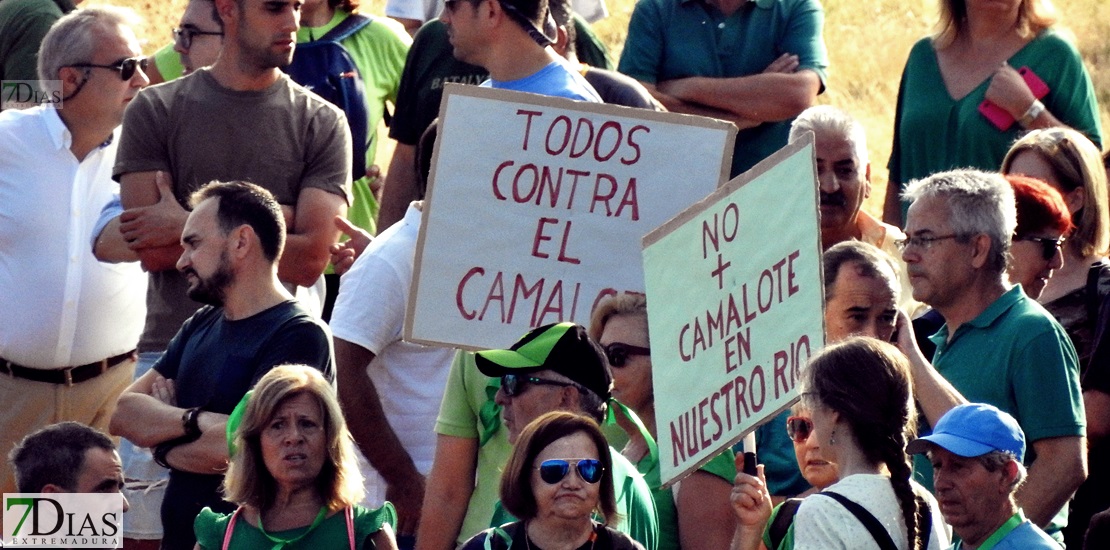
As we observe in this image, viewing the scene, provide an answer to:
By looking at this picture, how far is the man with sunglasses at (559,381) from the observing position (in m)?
4.84

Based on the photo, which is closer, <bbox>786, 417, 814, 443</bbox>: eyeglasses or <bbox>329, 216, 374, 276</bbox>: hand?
<bbox>786, 417, 814, 443</bbox>: eyeglasses

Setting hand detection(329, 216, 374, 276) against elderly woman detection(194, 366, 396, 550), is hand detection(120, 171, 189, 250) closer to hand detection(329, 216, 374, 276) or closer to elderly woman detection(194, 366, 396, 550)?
hand detection(329, 216, 374, 276)

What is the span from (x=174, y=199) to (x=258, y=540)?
1.75 meters

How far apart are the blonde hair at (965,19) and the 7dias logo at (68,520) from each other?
352cm

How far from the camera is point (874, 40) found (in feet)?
53.4

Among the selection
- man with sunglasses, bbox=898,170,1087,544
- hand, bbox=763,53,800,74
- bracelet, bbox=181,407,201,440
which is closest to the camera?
man with sunglasses, bbox=898,170,1087,544

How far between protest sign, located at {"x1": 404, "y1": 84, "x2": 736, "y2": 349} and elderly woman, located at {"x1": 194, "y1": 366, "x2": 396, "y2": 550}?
0.39m

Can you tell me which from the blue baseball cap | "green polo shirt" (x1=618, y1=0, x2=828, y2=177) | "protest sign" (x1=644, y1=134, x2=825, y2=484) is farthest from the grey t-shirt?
the blue baseball cap

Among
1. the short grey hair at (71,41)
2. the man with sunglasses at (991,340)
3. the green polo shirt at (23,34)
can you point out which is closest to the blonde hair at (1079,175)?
the man with sunglasses at (991,340)

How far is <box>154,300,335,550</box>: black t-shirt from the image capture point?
5766 mm

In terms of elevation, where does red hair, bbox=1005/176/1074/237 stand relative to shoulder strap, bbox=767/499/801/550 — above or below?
above

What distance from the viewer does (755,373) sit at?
455cm

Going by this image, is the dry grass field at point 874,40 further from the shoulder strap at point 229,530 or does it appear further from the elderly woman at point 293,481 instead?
the shoulder strap at point 229,530

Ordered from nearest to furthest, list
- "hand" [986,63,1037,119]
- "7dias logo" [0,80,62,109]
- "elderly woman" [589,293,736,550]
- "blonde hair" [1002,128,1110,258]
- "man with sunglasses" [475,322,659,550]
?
"man with sunglasses" [475,322,659,550] → "elderly woman" [589,293,736,550] → "blonde hair" [1002,128,1110,258] → "hand" [986,63,1037,119] → "7dias logo" [0,80,62,109]
